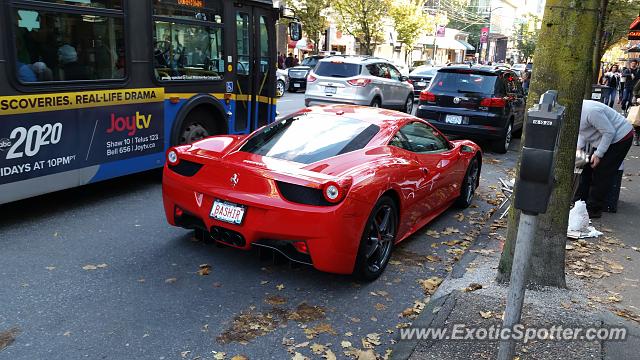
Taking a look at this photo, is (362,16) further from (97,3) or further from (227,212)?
(227,212)

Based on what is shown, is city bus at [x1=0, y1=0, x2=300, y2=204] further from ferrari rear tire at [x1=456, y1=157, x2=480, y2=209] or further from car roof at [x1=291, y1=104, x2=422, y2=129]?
ferrari rear tire at [x1=456, y1=157, x2=480, y2=209]

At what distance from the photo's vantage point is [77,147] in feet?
20.0

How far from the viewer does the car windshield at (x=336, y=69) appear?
15.8 meters

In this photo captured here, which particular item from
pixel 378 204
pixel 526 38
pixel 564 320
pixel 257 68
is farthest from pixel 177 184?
pixel 526 38

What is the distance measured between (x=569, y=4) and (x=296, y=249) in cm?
267

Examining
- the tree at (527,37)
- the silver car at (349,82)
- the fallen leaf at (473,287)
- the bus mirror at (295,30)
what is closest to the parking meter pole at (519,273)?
the fallen leaf at (473,287)

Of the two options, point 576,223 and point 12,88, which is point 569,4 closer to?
point 576,223

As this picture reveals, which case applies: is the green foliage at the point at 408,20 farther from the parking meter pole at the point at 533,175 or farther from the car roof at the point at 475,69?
the parking meter pole at the point at 533,175

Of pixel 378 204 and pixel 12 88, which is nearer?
pixel 378 204

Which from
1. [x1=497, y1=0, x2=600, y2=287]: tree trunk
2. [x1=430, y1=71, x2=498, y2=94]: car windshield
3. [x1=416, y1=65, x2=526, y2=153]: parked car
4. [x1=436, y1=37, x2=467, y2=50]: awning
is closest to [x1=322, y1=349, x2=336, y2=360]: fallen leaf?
[x1=497, y1=0, x2=600, y2=287]: tree trunk

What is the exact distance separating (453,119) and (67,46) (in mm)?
7858

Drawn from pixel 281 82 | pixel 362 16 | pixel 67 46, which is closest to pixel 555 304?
pixel 67 46

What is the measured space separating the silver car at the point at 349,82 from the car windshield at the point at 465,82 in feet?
12.6

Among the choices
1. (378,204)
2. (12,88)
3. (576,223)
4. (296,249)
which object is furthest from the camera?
(576,223)
